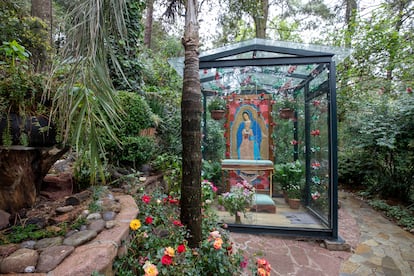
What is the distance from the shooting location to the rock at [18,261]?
924 mm

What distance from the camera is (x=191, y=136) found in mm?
1320

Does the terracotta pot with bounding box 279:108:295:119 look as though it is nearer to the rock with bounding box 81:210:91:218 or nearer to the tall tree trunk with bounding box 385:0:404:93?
the tall tree trunk with bounding box 385:0:404:93

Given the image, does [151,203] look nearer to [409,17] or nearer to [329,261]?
[329,261]

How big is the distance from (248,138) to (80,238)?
130 inches

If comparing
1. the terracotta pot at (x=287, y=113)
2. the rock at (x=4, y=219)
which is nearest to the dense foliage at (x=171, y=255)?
the rock at (x=4, y=219)

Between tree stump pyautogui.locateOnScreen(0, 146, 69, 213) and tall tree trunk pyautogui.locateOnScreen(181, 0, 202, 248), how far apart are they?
107 cm

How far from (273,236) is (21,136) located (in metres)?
2.96

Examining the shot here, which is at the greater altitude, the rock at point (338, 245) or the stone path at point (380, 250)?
the rock at point (338, 245)

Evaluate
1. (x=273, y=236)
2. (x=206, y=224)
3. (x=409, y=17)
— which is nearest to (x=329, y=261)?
(x=273, y=236)

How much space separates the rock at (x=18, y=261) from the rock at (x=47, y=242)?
0.07 m

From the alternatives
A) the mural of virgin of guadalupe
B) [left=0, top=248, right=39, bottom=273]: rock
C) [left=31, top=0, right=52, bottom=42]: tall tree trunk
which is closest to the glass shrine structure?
the mural of virgin of guadalupe

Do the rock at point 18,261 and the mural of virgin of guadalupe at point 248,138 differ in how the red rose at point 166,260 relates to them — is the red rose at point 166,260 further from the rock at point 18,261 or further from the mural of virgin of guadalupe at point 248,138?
the mural of virgin of guadalupe at point 248,138

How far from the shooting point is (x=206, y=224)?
5.91 ft

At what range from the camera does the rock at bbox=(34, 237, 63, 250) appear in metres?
1.08
